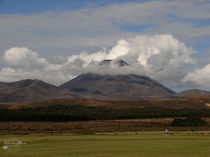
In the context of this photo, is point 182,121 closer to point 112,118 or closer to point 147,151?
point 112,118

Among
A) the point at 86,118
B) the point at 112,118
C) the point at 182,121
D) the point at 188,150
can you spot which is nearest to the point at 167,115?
the point at 112,118

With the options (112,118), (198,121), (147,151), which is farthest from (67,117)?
(147,151)

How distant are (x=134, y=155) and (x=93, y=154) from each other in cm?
422

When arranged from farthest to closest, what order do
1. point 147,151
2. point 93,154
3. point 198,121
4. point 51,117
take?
point 51,117 < point 198,121 < point 147,151 < point 93,154

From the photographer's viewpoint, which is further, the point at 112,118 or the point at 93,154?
the point at 112,118

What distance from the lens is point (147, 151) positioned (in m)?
36.9

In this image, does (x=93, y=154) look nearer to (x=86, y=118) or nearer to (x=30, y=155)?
(x=30, y=155)

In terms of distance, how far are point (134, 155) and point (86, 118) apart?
103361mm

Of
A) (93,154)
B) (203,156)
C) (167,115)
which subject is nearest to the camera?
(203,156)

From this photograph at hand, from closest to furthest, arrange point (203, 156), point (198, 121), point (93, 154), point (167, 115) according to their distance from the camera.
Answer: point (203, 156) < point (93, 154) < point (198, 121) < point (167, 115)

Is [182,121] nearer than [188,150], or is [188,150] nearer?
[188,150]

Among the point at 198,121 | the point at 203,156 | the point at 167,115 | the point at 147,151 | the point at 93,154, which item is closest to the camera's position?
the point at 203,156

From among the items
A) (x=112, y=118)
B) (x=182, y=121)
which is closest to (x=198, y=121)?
(x=182, y=121)

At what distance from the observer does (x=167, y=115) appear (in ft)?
491
